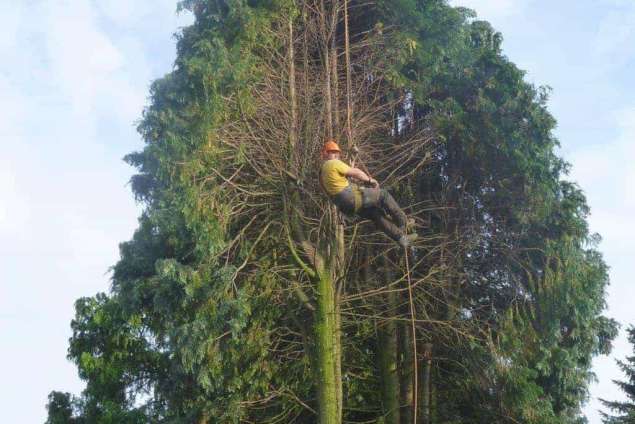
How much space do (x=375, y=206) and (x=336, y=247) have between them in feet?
5.69

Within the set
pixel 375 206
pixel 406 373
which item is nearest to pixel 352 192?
pixel 375 206

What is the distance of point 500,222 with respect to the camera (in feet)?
35.0

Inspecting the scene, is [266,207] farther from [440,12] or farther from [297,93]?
[440,12]

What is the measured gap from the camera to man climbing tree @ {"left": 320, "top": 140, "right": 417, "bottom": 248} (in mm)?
A: 7758

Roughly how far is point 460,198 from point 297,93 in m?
2.76

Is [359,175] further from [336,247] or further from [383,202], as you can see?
[336,247]

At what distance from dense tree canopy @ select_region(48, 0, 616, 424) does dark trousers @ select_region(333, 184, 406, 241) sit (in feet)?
3.14

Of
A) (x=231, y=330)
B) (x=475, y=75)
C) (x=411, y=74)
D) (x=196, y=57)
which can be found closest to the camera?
(x=231, y=330)

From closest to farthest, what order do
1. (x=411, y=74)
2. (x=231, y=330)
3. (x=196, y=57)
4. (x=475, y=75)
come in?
(x=231, y=330) → (x=196, y=57) → (x=475, y=75) → (x=411, y=74)

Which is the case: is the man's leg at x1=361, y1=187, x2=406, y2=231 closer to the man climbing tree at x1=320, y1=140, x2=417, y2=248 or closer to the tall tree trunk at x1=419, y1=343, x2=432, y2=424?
the man climbing tree at x1=320, y1=140, x2=417, y2=248

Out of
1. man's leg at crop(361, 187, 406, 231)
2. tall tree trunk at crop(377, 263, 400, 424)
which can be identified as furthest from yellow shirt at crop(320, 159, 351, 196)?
tall tree trunk at crop(377, 263, 400, 424)

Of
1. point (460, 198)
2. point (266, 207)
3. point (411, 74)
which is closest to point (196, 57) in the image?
point (266, 207)

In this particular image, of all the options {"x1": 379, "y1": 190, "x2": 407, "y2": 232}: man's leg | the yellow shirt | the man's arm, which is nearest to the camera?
the man's arm

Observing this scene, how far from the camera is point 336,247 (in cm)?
972
